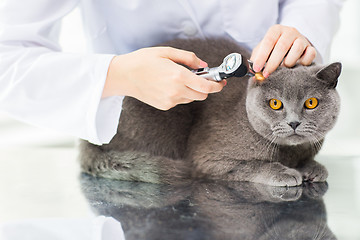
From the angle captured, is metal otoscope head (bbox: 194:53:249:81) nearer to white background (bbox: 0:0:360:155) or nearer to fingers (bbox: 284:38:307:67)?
fingers (bbox: 284:38:307:67)

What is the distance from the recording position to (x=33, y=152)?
74.9 inches

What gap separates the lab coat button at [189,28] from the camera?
156 centimetres

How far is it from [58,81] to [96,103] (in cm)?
12

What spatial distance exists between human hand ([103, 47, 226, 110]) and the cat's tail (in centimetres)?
25

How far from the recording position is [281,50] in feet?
4.08

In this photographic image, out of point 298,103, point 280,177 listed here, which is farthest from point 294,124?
point 280,177

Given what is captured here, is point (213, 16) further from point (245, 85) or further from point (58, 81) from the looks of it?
point (58, 81)

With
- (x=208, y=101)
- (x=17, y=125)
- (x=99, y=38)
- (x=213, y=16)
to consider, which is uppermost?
(x=213, y=16)

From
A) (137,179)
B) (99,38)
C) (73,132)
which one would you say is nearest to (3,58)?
(73,132)

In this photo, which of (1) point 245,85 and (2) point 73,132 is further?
(1) point 245,85

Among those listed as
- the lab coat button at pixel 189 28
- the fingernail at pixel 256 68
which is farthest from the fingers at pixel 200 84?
the lab coat button at pixel 189 28

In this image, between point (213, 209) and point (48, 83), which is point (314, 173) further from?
point (48, 83)

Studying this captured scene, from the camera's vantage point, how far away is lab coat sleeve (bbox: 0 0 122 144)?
1.23m

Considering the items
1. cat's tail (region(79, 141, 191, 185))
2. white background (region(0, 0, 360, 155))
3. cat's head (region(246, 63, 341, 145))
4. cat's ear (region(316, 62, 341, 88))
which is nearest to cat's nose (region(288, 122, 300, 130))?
cat's head (region(246, 63, 341, 145))
